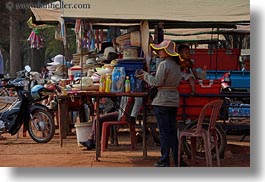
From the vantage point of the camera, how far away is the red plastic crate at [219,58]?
389 inches

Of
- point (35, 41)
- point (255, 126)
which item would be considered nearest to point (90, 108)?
point (255, 126)

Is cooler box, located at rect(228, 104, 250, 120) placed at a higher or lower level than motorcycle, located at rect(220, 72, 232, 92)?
lower

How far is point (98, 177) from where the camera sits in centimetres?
619

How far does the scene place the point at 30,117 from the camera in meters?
9.26

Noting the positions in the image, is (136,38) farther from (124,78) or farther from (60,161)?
(60,161)

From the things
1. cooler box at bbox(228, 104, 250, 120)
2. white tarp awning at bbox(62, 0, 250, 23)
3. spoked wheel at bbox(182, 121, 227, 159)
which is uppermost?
white tarp awning at bbox(62, 0, 250, 23)

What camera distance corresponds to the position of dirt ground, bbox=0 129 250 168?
24.3 ft

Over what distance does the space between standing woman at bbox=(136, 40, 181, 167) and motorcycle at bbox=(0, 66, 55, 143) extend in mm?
2805

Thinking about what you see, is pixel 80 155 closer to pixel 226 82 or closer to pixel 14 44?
pixel 226 82

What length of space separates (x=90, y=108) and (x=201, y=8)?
3.46 m

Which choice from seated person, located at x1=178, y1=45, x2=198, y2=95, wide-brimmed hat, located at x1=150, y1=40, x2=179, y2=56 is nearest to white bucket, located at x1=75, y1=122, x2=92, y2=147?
seated person, located at x1=178, y1=45, x2=198, y2=95

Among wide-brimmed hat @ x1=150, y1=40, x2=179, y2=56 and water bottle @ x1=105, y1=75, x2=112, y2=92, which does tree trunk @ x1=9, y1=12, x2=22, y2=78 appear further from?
wide-brimmed hat @ x1=150, y1=40, x2=179, y2=56

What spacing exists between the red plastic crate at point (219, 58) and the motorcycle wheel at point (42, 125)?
9.80ft

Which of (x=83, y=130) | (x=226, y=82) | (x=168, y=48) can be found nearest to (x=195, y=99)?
(x=168, y=48)
